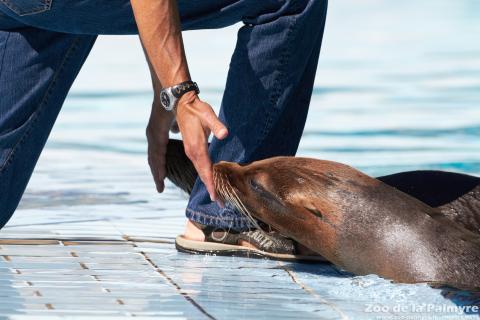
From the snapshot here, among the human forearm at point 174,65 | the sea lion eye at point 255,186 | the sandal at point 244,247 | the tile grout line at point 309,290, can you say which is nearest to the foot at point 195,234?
the sandal at point 244,247

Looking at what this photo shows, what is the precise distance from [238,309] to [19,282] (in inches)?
31.2

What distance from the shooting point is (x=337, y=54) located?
47.6 ft

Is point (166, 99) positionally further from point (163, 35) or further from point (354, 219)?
point (354, 219)

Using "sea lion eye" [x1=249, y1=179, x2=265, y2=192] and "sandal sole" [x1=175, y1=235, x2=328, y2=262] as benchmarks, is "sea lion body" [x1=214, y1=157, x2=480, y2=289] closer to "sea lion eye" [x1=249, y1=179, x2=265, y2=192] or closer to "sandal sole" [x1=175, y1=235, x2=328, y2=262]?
"sea lion eye" [x1=249, y1=179, x2=265, y2=192]

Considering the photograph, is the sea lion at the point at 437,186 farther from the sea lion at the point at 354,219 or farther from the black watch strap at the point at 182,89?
the black watch strap at the point at 182,89

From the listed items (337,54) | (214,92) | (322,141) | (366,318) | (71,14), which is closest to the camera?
(366,318)

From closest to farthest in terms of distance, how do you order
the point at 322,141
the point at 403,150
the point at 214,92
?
1. the point at 403,150
2. the point at 322,141
3. the point at 214,92

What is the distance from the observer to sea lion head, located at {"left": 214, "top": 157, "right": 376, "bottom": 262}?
452 centimetres

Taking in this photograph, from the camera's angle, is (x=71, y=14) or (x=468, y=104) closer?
(x=71, y=14)

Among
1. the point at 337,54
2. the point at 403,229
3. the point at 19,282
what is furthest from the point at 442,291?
the point at 337,54

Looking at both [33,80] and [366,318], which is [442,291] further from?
[33,80]

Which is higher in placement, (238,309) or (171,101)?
(171,101)

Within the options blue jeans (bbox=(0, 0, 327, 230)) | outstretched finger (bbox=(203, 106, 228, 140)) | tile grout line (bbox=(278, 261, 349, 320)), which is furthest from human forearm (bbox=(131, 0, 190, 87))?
tile grout line (bbox=(278, 261, 349, 320))

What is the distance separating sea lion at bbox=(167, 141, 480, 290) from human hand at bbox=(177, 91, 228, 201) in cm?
37
